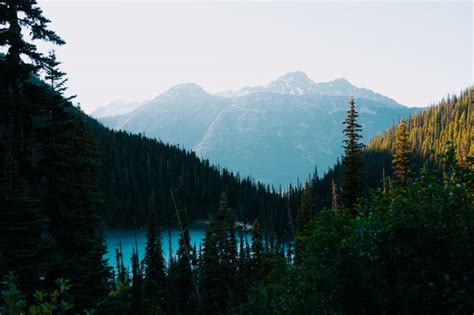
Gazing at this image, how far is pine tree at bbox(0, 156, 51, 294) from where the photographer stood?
14508mm

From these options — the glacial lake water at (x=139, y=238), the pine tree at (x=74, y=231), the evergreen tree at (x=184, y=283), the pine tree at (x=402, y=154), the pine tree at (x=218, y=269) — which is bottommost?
the glacial lake water at (x=139, y=238)

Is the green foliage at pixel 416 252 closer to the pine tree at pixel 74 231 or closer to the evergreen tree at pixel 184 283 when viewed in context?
the pine tree at pixel 74 231

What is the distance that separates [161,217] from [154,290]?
119m

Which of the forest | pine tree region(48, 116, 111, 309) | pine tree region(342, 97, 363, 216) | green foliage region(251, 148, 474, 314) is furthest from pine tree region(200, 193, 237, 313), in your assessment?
green foliage region(251, 148, 474, 314)

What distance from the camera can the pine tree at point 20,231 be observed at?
14.5 meters

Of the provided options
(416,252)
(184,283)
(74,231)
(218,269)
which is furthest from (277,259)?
(184,283)

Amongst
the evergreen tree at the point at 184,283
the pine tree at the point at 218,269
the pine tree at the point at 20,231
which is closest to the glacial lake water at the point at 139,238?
the evergreen tree at the point at 184,283

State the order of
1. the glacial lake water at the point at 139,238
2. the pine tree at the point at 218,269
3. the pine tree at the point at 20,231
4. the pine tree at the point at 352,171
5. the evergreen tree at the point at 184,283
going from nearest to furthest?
the pine tree at the point at 20,231, the pine tree at the point at 352,171, the pine tree at the point at 218,269, the evergreen tree at the point at 184,283, the glacial lake water at the point at 139,238

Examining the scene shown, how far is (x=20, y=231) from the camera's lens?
49.6 ft

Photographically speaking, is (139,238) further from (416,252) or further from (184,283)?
(416,252)

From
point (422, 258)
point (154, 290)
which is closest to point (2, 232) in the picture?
point (422, 258)

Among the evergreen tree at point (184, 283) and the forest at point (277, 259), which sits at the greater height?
the forest at point (277, 259)

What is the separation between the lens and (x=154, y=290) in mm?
56750

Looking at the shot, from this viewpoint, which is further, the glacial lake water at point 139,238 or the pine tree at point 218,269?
the glacial lake water at point 139,238
